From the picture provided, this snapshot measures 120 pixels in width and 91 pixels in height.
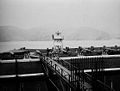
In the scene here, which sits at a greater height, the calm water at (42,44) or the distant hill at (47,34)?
the distant hill at (47,34)

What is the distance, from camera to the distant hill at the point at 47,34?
16.5 meters

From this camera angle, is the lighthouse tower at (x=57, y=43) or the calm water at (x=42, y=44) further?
the calm water at (x=42, y=44)

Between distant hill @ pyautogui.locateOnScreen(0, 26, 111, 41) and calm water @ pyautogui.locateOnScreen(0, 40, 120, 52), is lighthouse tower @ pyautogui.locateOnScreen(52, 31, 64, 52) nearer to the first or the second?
calm water @ pyautogui.locateOnScreen(0, 40, 120, 52)

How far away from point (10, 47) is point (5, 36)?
1440mm

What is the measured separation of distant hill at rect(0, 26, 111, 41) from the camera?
650 inches

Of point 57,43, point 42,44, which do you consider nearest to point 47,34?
point 42,44

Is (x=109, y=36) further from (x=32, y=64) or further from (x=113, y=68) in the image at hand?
(x=32, y=64)

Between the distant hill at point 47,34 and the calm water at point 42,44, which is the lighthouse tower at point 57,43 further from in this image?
the distant hill at point 47,34

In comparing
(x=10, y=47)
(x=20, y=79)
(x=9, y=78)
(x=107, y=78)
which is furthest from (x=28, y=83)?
(x=10, y=47)

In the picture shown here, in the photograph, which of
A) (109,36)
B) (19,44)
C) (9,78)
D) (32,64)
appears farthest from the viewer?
(109,36)

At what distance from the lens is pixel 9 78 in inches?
360

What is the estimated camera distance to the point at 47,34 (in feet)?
57.7

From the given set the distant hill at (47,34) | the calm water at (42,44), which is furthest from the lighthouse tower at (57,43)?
the distant hill at (47,34)

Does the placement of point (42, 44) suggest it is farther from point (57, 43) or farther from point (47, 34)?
point (57, 43)
